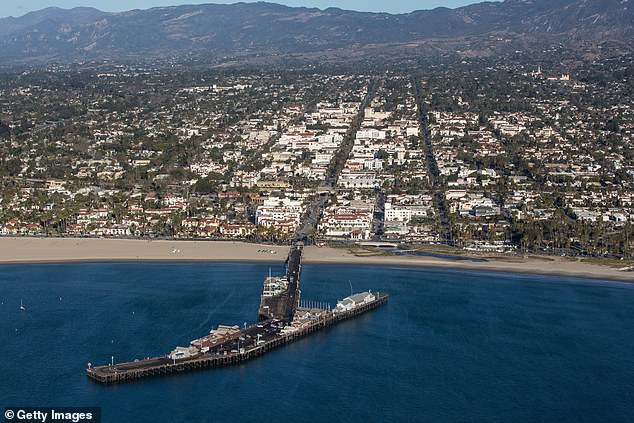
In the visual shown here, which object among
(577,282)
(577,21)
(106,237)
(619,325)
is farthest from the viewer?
(577,21)

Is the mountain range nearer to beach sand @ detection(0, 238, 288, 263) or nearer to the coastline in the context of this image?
the coastline

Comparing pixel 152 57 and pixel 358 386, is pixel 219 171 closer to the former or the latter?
pixel 358 386

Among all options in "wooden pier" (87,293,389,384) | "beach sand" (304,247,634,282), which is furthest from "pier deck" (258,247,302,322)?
"beach sand" (304,247,634,282)

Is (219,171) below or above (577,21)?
below

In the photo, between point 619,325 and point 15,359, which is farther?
point 619,325

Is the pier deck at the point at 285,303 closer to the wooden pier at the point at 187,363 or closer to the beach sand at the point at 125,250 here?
the wooden pier at the point at 187,363

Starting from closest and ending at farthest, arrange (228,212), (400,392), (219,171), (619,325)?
(400,392), (619,325), (228,212), (219,171)

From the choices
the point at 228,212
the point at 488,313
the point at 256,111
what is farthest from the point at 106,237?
the point at 256,111
